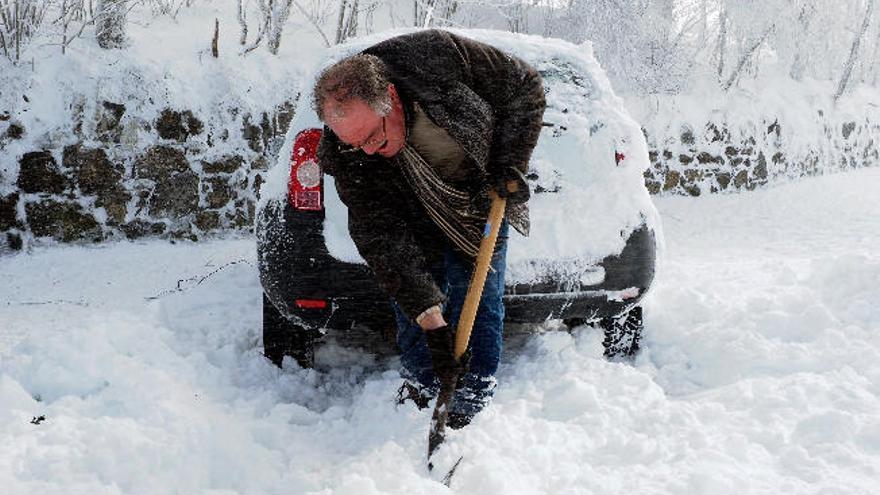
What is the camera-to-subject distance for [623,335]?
11.6 feet

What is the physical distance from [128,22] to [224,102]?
4.45 feet

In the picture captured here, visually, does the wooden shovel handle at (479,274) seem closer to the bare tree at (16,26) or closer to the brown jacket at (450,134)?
the brown jacket at (450,134)

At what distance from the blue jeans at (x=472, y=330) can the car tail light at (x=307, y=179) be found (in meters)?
0.58

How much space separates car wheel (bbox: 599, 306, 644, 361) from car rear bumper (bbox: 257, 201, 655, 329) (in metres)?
0.46

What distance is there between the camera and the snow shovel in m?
2.33

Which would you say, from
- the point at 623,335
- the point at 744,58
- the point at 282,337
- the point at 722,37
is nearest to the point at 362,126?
the point at 282,337

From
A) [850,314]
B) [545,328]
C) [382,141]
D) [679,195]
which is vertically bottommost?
[679,195]

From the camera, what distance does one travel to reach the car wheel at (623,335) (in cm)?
351

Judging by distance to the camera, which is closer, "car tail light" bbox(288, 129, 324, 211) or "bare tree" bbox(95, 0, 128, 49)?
"car tail light" bbox(288, 129, 324, 211)

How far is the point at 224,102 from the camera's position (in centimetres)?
575

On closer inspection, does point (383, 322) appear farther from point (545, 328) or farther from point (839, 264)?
point (839, 264)

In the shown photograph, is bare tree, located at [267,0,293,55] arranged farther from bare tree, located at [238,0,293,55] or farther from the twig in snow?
the twig in snow

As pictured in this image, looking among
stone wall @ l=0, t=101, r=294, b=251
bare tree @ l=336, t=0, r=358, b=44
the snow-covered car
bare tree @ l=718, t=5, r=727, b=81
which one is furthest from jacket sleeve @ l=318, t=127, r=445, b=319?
bare tree @ l=718, t=5, r=727, b=81

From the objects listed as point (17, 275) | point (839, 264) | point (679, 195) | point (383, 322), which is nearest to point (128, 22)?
point (17, 275)
